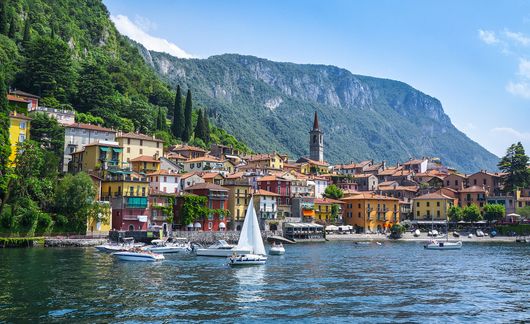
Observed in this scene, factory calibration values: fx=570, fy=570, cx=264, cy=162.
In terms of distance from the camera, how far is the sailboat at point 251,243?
54875mm

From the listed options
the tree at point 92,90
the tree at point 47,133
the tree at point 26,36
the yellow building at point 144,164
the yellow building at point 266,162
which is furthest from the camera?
the yellow building at point 266,162

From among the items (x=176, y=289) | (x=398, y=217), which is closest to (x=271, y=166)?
(x=398, y=217)

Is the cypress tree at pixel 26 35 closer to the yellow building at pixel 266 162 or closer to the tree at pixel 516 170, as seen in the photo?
the yellow building at pixel 266 162

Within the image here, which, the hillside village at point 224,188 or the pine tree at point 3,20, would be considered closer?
the hillside village at point 224,188

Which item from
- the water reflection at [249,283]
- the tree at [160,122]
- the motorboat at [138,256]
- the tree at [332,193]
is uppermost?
the tree at [160,122]

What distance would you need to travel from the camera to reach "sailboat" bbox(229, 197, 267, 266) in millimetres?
54875

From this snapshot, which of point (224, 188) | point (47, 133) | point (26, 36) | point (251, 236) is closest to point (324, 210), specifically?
point (224, 188)

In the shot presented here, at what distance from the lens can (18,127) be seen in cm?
8294

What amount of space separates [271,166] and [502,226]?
51179 millimetres

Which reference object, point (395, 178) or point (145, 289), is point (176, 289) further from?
point (395, 178)

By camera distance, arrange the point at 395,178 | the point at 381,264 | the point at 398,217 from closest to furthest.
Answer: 1. the point at 381,264
2. the point at 398,217
3. the point at 395,178

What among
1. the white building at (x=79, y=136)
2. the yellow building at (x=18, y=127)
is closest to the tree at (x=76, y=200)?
the yellow building at (x=18, y=127)

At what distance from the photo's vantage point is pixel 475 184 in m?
135

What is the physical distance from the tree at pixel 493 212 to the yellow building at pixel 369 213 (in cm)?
1832
